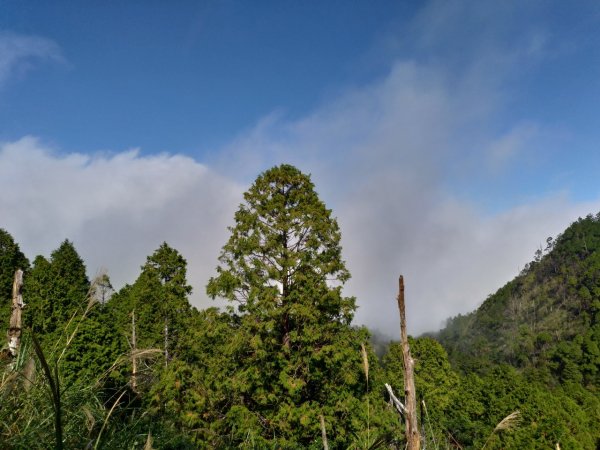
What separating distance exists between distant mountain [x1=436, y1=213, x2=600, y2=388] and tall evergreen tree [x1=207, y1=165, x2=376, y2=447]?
189ft

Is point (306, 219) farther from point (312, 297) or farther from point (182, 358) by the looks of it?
point (182, 358)

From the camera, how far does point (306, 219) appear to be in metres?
14.4

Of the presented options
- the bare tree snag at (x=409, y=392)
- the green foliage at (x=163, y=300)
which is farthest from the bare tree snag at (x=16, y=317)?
the green foliage at (x=163, y=300)

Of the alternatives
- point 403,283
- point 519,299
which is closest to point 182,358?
point 403,283

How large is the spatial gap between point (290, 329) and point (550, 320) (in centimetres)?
12282

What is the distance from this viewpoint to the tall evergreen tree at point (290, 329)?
12359 millimetres

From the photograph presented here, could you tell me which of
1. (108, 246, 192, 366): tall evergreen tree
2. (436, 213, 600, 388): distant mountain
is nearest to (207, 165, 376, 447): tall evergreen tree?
(108, 246, 192, 366): tall evergreen tree

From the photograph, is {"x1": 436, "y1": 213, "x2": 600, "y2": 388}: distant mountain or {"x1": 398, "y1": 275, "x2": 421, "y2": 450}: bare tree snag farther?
{"x1": 436, "y1": 213, "x2": 600, "y2": 388}: distant mountain

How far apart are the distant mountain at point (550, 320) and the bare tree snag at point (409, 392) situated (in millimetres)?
67022

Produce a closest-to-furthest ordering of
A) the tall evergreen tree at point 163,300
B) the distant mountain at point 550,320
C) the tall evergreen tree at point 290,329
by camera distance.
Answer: the tall evergreen tree at point 290,329 → the tall evergreen tree at point 163,300 → the distant mountain at point 550,320

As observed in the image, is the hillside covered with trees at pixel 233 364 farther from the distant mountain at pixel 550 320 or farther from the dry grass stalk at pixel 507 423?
the distant mountain at pixel 550 320

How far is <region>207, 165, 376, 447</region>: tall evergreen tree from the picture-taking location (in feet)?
40.5

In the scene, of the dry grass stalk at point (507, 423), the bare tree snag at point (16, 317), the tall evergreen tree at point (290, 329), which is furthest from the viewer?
the tall evergreen tree at point (290, 329)

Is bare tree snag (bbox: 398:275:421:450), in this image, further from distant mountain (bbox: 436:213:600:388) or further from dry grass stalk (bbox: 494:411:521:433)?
distant mountain (bbox: 436:213:600:388)
